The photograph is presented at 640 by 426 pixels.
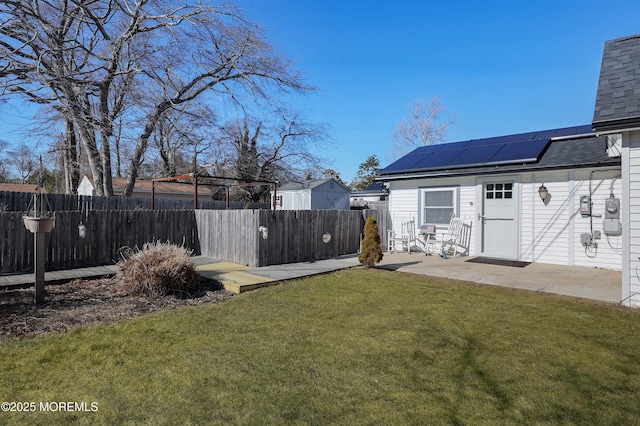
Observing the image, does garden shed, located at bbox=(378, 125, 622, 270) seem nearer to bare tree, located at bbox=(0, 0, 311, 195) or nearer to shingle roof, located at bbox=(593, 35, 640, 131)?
shingle roof, located at bbox=(593, 35, 640, 131)

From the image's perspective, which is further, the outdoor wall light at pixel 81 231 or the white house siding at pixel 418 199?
the white house siding at pixel 418 199

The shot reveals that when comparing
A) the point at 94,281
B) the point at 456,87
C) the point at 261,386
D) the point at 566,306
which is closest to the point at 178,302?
the point at 94,281

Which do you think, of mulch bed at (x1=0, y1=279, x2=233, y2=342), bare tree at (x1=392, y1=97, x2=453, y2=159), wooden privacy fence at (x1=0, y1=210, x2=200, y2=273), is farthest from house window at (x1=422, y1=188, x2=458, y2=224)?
bare tree at (x1=392, y1=97, x2=453, y2=159)

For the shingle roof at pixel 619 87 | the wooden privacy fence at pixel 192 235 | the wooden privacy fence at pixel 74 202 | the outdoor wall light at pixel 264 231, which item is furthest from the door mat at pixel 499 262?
the wooden privacy fence at pixel 74 202

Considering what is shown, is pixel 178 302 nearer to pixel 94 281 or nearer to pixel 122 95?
pixel 94 281

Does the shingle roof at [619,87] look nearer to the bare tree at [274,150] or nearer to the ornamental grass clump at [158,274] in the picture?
the ornamental grass clump at [158,274]

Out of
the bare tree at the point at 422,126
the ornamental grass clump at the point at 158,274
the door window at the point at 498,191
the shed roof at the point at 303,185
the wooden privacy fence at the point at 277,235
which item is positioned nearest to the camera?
the ornamental grass clump at the point at 158,274

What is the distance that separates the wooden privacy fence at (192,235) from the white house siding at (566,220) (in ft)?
14.6

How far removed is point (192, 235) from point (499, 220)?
8.14 meters

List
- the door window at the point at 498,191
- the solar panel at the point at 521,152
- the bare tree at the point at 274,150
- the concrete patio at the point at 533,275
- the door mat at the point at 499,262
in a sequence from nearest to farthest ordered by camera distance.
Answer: the concrete patio at the point at 533,275 → the door mat at the point at 499,262 → the solar panel at the point at 521,152 → the door window at the point at 498,191 → the bare tree at the point at 274,150

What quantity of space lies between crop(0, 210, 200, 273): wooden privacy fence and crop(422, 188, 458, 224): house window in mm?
6854

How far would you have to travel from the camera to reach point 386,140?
28641 millimetres

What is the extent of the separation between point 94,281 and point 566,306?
773 centimetres

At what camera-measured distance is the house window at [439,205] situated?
31.9 feet
